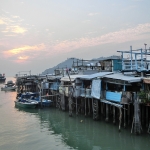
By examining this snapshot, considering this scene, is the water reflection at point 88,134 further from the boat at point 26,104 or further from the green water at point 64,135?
the boat at point 26,104

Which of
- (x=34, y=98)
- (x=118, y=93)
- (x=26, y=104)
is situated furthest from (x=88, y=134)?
(x=34, y=98)

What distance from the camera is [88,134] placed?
60.5 ft

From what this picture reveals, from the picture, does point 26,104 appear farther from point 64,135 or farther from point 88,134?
point 88,134

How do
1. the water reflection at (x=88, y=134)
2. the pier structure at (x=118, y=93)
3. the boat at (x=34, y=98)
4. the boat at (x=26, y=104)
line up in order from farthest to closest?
the boat at (x=34, y=98) < the boat at (x=26, y=104) < the pier structure at (x=118, y=93) < the water reflection at (x=88, y=134)

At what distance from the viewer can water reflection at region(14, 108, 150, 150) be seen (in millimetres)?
15617

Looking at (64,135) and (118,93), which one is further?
(118,93)

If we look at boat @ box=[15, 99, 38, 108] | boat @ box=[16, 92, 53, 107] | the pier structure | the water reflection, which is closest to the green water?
the water reflection

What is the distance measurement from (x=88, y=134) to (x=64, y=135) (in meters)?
2.08

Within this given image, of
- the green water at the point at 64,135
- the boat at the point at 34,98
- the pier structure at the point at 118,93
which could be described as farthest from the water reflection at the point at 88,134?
the boat at the point at 34,98

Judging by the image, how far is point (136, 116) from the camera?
16297mm

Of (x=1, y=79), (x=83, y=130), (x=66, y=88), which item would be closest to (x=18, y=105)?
(x=66, y=88)

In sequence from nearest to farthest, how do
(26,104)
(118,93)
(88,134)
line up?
(88,134), (118,93), (26,104)

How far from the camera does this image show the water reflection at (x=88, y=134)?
1562cm

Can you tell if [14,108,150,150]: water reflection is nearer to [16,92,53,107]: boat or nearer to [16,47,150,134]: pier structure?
[16,47,150,134]: pier structure
